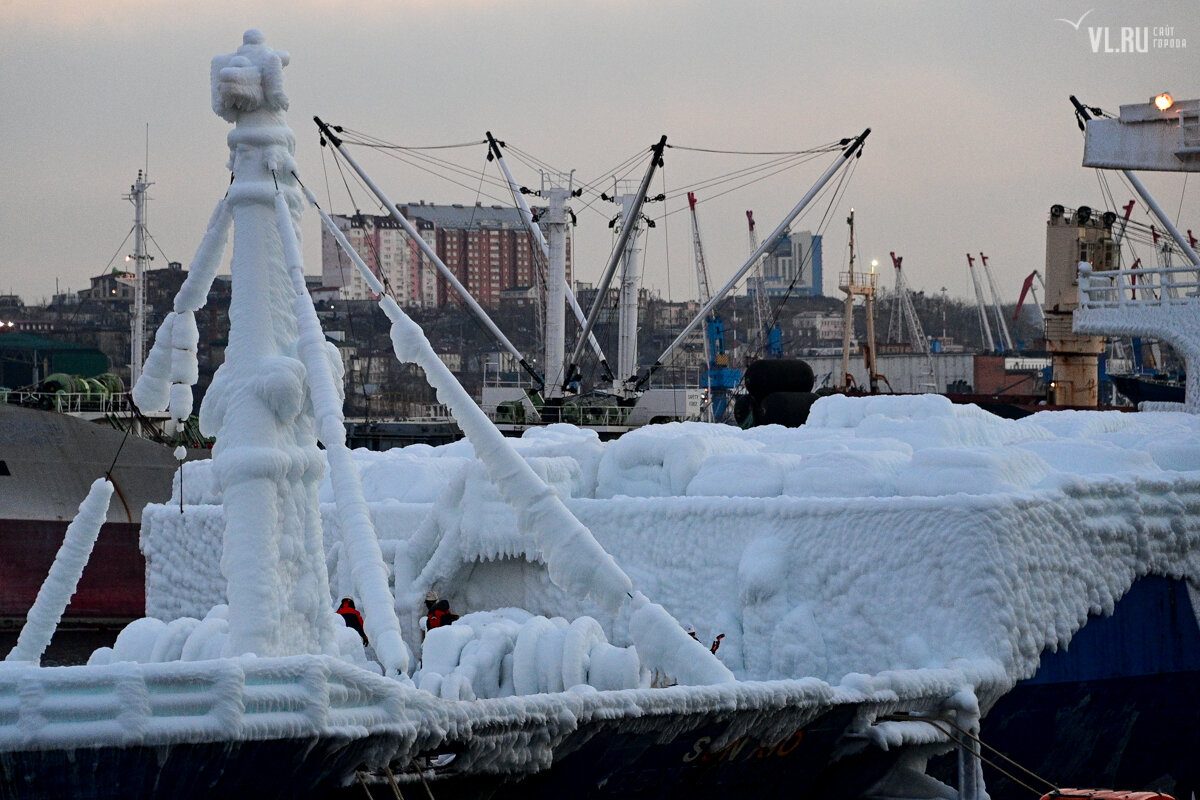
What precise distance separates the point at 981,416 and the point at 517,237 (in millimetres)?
115156

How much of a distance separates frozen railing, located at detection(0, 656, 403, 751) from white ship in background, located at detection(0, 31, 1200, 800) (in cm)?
2

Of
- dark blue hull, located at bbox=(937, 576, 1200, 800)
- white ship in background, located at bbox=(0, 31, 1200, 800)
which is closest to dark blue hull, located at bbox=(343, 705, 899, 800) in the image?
white ship in background, located at bbox=(0, 31, 1200, 800)

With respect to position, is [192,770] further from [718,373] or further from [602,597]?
[718,373]

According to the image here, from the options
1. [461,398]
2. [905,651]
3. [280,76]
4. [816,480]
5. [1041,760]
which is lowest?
[1041,760]

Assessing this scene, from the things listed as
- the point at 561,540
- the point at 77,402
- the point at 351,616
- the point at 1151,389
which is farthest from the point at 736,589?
the point at 77,402

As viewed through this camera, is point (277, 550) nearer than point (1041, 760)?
Yes

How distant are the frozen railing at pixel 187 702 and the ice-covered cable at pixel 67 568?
13.1 feet

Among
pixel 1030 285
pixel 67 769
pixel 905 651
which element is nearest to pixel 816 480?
pixel 905 651

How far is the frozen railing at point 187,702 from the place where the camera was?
9.65 meters

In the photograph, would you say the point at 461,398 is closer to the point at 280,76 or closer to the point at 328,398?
the point at 328,398

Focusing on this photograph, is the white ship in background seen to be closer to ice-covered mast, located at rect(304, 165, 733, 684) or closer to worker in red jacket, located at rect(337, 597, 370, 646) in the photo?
ice-covered mast, located at rect(304, 165, 733, 684)

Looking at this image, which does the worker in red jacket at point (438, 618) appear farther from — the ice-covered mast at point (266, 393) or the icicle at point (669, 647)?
the icicle at point (669, 647)

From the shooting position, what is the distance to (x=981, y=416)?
67.8ft

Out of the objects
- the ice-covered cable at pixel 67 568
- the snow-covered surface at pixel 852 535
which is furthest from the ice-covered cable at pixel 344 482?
the snow-covered surface at pixel 852 535
